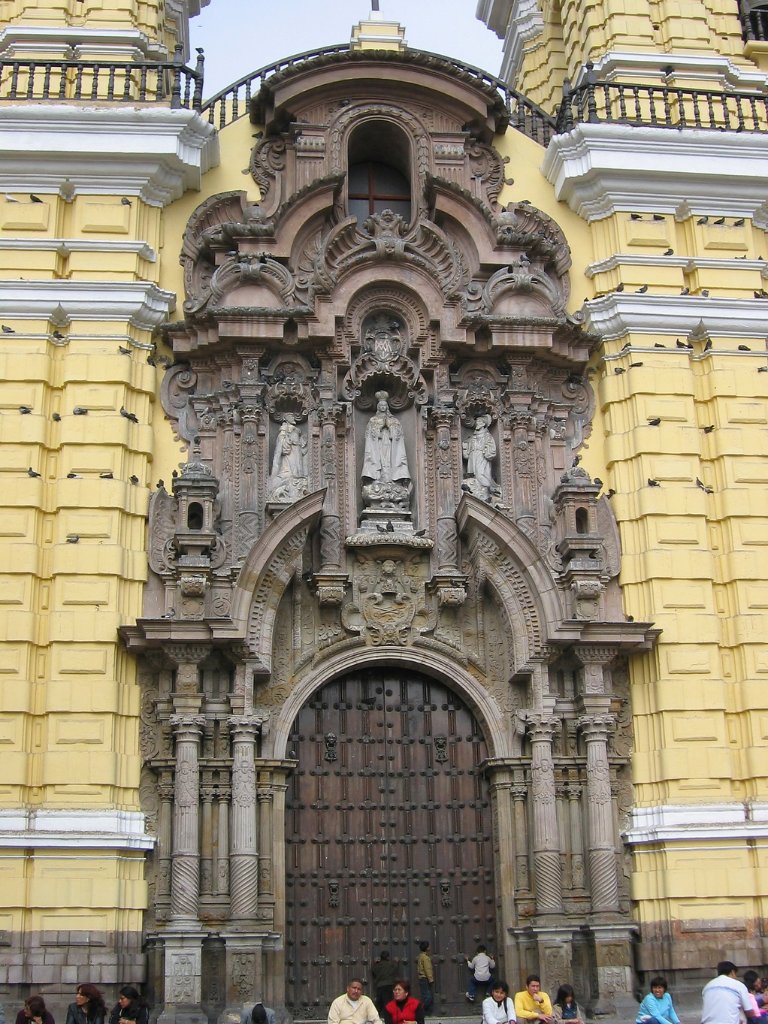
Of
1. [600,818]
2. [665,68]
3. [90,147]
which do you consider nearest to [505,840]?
[600,818]

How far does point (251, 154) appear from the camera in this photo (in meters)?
16.9

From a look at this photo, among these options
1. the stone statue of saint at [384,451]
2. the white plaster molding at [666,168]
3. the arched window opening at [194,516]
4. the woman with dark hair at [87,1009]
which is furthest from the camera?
the white plaster molding at [666,168]

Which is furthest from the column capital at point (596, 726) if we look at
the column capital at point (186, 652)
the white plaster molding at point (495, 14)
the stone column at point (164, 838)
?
the white plaster molding at point (495, 14)

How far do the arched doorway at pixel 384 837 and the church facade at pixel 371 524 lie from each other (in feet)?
0.15

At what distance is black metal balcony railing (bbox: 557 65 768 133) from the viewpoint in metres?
16.8

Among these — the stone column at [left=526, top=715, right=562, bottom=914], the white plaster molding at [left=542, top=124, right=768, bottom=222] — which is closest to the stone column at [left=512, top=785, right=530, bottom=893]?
the stone column at [left=526, top=715, right=562, bottom=914]

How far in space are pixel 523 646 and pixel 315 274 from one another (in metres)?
5.09

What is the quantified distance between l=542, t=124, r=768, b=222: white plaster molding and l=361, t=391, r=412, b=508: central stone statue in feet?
12.6

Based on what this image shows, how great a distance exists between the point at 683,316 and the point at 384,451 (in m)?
3.97

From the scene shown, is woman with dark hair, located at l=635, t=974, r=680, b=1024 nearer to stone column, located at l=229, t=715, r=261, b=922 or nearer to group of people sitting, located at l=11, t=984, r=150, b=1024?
group of people sitting, located at l=11, t=984, r=150, b=1024

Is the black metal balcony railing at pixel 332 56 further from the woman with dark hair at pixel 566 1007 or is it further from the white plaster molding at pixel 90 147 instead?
the woman with dark hair at pixel 566 1007

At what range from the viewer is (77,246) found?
15.5 metres

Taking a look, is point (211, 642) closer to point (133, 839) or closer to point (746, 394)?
point (133, 839)

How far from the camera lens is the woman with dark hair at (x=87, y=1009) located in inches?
379
